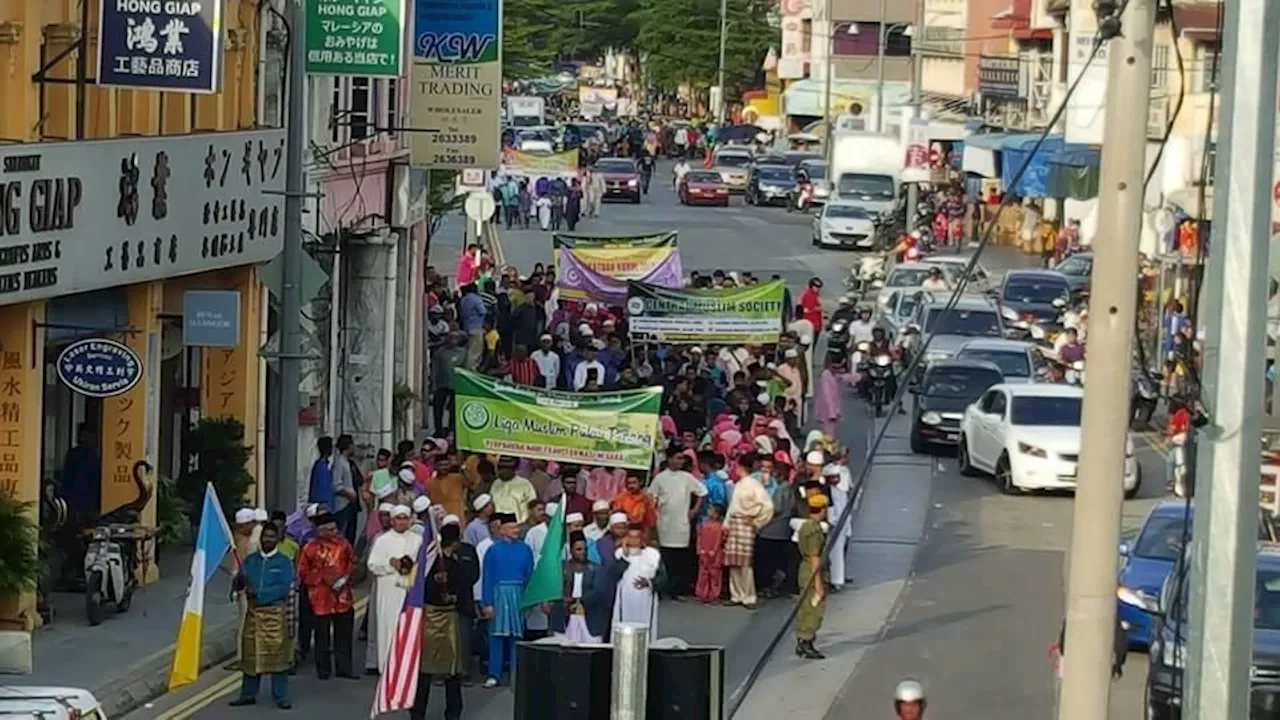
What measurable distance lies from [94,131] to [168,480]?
3.95m

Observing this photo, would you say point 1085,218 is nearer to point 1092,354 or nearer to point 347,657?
point 347,657

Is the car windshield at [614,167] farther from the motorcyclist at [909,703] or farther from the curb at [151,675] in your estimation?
the motorcyclist at [909,703]

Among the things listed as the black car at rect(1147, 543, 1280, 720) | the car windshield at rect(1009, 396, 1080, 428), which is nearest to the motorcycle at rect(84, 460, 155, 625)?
the black car at rect(1147, 543, 1280, 720)

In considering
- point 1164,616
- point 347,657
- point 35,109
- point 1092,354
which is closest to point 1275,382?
point 1164,616

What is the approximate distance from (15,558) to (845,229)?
2040 inches

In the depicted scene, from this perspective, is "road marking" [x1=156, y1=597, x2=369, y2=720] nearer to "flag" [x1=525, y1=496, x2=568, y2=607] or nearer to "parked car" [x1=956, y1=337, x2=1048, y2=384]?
"flag" [x1=525, y1=496, x2=568, y2=607]

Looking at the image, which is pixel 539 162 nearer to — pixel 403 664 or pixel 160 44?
pixel 160 44

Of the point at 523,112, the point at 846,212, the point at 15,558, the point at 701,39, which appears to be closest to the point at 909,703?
the point at 15,558

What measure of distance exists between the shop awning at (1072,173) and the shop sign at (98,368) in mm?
34508

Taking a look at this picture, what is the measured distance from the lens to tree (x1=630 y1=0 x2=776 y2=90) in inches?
5221

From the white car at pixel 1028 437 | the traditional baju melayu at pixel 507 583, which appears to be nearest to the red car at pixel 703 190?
the white car at pixel 1028 437

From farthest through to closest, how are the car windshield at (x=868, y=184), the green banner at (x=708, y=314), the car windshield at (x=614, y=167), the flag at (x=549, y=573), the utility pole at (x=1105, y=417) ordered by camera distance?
the car windshield at (x=614, y=167) → the car windshield at (x=868, y=184) → the green banner at (x=708, y=314) → the flag at (x=549, y=573) → the utility pole at (x=1105, y=417)

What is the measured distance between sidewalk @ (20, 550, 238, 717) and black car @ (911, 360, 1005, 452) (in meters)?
13.2

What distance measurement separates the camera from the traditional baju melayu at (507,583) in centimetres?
2044
